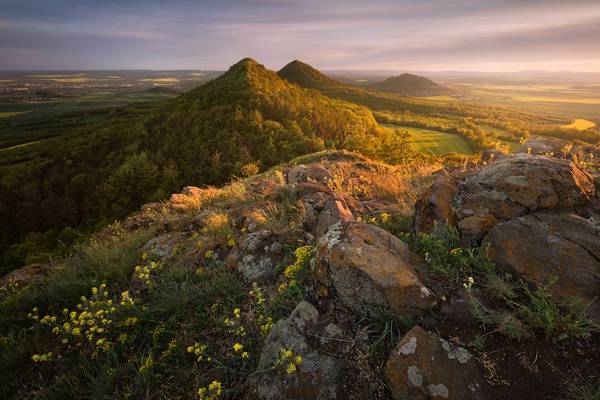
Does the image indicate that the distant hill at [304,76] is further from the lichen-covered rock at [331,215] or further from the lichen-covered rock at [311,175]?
the lichen-covered rock at [331,215]

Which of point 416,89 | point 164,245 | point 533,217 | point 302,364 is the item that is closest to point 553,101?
point 416,89

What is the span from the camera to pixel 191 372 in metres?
3.04

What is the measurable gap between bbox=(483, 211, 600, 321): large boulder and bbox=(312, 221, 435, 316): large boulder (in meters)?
0.97

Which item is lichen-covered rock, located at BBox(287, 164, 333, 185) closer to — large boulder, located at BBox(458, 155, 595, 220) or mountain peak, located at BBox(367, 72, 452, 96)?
large boulder, located at BBox(458, 155, 595, 220)

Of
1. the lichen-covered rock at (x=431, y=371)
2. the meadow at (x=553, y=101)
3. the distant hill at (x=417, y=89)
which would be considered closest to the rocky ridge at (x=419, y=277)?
the lichen-covered rock at (x=431, y=371)

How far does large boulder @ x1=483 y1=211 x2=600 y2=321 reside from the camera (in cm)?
284

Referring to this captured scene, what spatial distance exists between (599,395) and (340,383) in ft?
6.09

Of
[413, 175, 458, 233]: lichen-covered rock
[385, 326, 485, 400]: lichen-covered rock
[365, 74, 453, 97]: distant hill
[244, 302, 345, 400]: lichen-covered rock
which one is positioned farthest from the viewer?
[365, 74, 453, 97]: distant hill

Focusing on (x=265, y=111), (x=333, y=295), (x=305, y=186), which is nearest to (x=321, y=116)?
(x=265, y=111)

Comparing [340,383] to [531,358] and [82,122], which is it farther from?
[82,122]

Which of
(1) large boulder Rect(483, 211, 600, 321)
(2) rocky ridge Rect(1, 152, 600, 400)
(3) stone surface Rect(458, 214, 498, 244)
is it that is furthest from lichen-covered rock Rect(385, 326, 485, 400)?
(3) stone surface Rect(458, 214, 498, 244)

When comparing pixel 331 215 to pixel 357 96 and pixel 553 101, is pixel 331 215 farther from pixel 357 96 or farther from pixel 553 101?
pixel 553 101

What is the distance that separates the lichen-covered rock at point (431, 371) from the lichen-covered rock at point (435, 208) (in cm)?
184

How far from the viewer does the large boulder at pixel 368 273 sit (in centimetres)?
294
